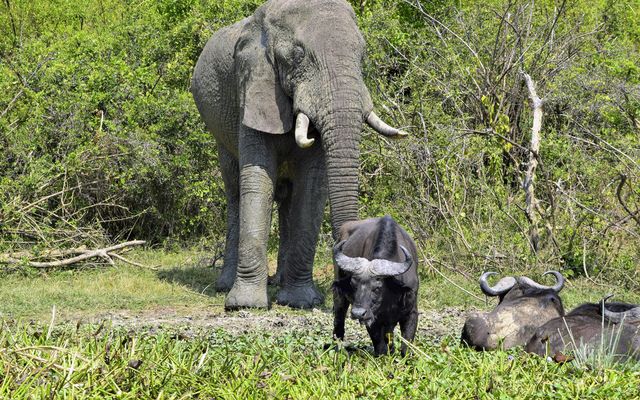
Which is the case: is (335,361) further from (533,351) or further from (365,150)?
(365,150)

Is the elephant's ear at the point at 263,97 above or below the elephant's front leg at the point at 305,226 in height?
above

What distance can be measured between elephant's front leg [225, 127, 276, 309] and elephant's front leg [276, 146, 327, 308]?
1.41 feet

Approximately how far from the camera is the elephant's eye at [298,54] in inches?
449

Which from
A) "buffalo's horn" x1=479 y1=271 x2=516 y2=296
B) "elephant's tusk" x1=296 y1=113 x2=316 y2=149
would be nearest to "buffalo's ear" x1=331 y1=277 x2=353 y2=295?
"buffalo's horn" x1=479 y1=271 x2=516 y2=296

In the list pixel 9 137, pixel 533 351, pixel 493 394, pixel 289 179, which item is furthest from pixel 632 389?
pixel 9 137

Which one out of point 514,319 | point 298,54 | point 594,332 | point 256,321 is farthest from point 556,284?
point 298,54

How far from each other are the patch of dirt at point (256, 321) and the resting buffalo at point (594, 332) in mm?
1378

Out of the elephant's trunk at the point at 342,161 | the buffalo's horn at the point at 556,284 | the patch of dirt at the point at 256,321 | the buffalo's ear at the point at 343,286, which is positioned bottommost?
the patch of dirt at the point at 256,321

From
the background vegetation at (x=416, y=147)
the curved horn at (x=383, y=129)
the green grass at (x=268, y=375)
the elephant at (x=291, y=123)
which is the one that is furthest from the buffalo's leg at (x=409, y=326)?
the background vegetation at (x=416, y=147)

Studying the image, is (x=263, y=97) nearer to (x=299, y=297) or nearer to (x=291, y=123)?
(x=291, y=123)

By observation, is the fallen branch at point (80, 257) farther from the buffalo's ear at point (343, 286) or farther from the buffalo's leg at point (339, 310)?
the buffalo's ear at point (343, 286)

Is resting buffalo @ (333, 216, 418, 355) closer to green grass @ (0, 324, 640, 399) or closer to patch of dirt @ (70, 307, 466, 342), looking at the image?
green grass @ (0, 324, 640, 399)

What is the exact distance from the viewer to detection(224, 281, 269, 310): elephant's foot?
11750mm

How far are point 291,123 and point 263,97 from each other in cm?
40
